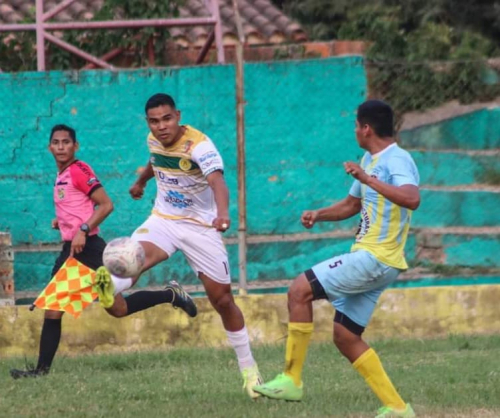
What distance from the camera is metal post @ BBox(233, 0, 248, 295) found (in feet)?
35.0

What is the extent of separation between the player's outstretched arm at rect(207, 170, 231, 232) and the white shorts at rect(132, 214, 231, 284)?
1.60 feet

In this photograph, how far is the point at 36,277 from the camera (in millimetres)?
10930

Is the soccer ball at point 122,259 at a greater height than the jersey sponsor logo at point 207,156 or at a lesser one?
lesser

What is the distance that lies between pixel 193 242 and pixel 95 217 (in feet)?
3.31

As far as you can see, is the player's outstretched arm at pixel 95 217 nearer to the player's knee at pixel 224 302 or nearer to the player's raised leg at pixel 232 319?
the player's raised leg at pixel 232 319

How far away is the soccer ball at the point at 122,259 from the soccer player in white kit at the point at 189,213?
0.34m

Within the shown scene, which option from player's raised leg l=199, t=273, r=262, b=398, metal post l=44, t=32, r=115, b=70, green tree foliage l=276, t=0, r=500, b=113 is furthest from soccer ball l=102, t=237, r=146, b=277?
metal post l=44, t=32, r=115, b=70

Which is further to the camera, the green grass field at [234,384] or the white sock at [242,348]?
the white sock at [242,348]

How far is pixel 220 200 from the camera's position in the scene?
24.3 feet

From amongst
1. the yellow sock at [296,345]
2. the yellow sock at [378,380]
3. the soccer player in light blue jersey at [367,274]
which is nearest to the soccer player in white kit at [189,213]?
the yellow sock at [296,345]

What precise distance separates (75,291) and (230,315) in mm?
1410

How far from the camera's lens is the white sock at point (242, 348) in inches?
303

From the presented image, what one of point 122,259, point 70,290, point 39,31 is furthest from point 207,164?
point 39,31

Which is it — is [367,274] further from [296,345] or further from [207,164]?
[207,164]
